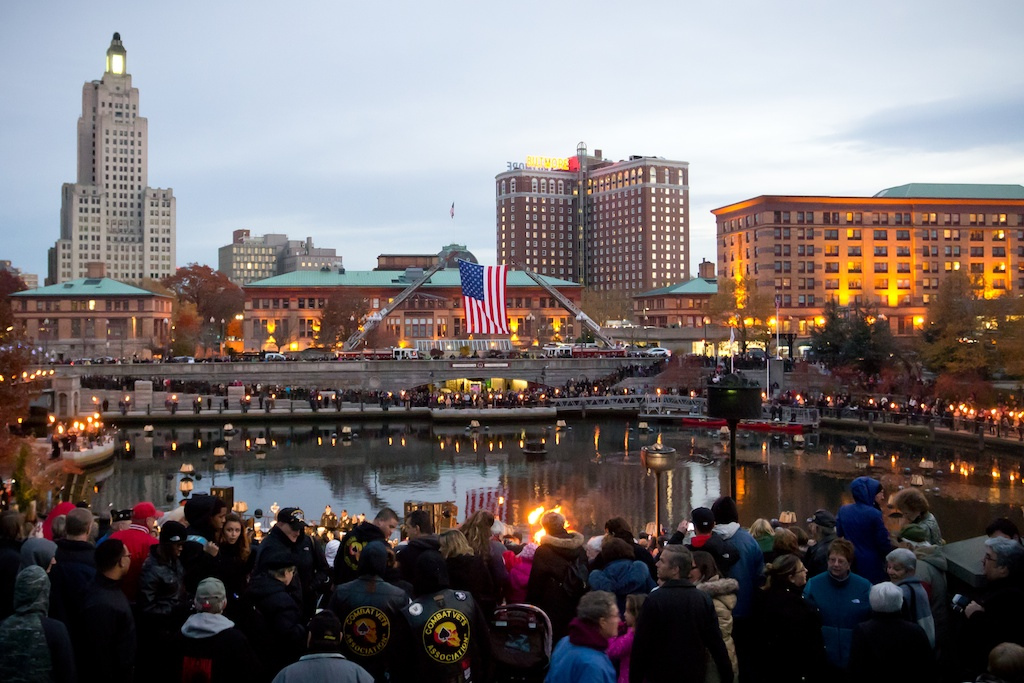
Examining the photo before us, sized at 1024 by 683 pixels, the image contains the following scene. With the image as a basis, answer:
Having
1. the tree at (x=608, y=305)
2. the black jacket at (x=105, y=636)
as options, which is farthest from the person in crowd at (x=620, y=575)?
the tree at (x=608, y=305)

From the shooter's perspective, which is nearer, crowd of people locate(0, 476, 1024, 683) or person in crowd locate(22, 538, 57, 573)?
crowd of people locate(0, 476, 1024, 683)

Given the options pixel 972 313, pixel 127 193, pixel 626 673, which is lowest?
pixel 626 673

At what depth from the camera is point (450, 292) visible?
114000 millimetres

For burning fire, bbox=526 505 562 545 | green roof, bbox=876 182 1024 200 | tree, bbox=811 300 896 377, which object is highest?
green roof, bbox=876 182 1024 200

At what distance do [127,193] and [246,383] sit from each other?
130 m

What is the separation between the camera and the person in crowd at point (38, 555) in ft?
28.7

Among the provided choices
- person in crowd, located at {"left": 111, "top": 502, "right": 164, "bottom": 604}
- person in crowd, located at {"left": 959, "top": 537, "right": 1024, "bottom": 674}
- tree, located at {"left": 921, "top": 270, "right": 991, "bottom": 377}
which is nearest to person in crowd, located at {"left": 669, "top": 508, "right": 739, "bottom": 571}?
person in crowd, located at {"left": 959, "top": 537, "right": 1024, "bottom": 674}

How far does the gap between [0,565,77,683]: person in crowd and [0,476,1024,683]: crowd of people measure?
0.03ft

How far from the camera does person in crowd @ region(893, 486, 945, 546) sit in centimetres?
1041

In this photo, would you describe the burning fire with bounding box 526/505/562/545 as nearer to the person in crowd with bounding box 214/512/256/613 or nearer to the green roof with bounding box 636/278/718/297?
the person in crowd with bounding box 214/512/256/613

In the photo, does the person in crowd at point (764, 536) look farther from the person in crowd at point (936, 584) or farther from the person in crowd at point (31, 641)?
the person in crowd at point (31, 641)

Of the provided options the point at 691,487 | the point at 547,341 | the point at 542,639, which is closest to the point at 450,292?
the point at 547,341

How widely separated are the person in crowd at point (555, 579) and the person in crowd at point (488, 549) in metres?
0.34

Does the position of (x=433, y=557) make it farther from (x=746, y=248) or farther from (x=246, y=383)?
(x=746, y=248)
